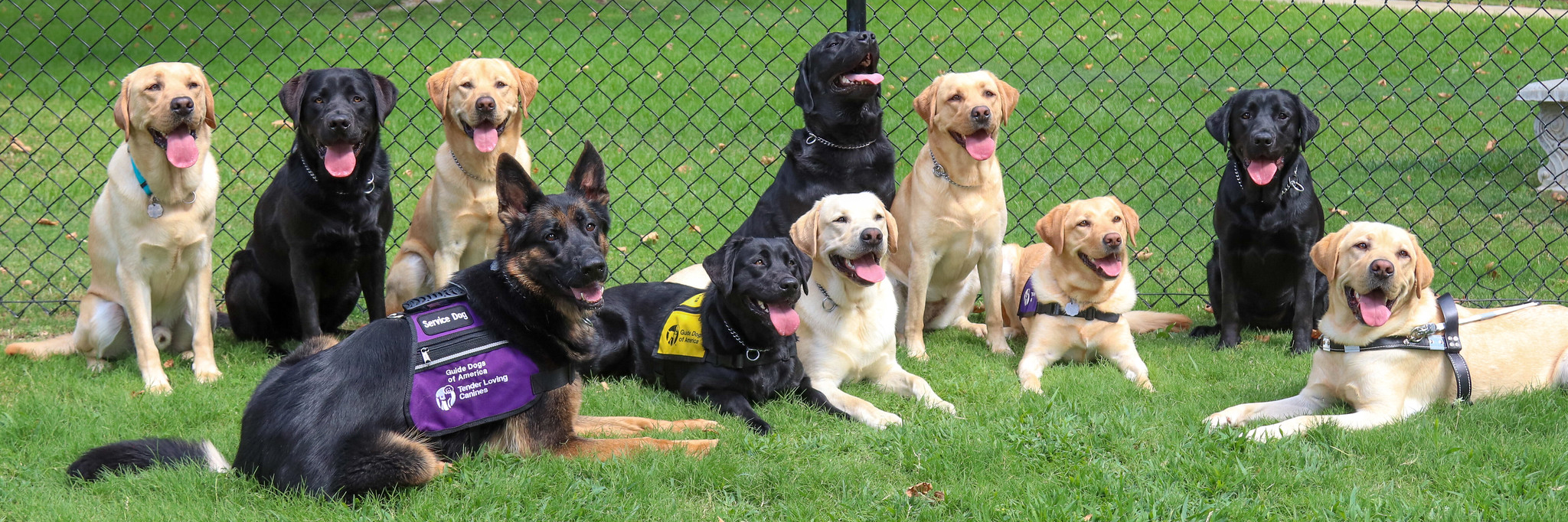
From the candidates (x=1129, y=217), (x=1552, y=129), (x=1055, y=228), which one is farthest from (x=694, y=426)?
(x=1552, y=129)

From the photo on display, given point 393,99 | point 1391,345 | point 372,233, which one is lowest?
point 1391,345

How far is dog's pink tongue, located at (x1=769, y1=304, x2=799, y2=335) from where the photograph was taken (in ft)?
14.4

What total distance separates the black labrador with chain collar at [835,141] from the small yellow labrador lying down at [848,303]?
0.65 m

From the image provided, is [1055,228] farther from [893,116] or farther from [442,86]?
[893,116]

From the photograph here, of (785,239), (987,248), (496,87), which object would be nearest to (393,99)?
(496,87)

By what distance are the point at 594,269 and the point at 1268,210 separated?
3.48 metres

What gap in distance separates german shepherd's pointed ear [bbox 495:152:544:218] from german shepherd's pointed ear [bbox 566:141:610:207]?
0.53ft

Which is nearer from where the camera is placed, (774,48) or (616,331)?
(616,331)

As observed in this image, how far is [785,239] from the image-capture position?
4586mm

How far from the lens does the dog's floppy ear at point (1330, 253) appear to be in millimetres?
4227

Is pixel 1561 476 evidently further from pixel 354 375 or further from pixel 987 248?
→ pixel 354 375

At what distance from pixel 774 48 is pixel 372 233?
849cm

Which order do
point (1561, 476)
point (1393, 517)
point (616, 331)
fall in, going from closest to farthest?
point (1393, 517) < point (1561, 476) < point (616, 331)

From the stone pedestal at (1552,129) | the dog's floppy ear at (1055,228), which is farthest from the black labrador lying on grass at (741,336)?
the stone pedestal at (1552,129)
